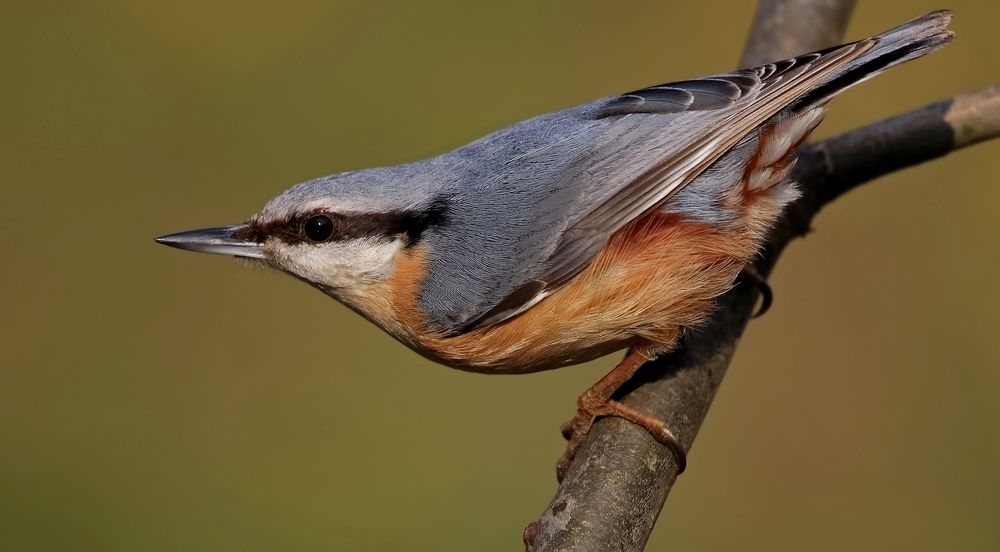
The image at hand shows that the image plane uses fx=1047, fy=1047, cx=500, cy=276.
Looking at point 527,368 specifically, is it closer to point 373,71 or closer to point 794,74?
point 794,74

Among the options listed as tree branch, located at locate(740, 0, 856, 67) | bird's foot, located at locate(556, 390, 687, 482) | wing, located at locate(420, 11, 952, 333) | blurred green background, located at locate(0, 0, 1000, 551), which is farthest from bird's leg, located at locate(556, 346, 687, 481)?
blurred green background, located at locate(0, 0, 1000, 551)

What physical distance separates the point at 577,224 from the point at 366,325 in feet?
9.24

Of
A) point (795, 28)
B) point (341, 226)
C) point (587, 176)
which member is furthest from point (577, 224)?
point (795, 28)

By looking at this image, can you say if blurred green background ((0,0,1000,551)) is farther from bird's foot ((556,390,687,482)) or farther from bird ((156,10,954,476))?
bird ((156,10,954,476))

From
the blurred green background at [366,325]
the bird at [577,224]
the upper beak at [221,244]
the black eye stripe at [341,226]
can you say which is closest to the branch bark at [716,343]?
the bird at [577,224]

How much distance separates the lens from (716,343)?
307cm

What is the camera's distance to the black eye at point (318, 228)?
2971 millimetres

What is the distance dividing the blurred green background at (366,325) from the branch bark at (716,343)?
172 centimetres

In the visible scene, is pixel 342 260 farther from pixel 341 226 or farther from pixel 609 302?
pixel 609 302

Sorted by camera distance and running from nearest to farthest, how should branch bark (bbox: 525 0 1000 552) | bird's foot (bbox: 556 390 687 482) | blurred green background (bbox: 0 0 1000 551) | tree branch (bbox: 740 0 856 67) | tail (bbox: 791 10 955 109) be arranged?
branch bark (bbox: 525 0 1000 552) → bird's foot (bbox: 556 390 687 482) → tail (bbox: 791 10 955 109) → tree branch (bbox: 740 0 856 67) → blurred green background (bbox: 0 0 1000 551)

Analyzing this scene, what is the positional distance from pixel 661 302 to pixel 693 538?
2.03 m

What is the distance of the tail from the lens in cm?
286

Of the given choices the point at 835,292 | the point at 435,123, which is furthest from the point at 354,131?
the point at 835,292

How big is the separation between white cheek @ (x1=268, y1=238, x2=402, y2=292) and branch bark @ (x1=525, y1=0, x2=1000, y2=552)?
81 centimetres
